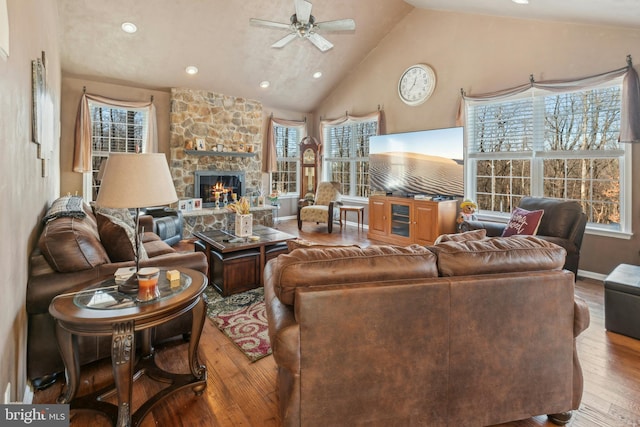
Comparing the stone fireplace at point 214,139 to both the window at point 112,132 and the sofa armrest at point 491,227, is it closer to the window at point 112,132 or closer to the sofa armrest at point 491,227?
the window at point 112,132

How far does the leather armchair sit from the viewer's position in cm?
339

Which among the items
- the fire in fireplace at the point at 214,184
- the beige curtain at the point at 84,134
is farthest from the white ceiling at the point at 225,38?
the fire in fireplace at the point at 214,184

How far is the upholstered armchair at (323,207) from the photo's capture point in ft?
21.2

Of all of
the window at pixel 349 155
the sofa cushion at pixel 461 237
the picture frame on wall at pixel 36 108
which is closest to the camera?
the sofa cushion at pixel 461 237

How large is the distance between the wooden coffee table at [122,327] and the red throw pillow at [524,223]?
3281 mm

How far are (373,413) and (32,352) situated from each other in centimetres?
187

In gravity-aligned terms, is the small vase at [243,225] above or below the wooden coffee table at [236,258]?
above

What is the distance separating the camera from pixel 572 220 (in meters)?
3.46

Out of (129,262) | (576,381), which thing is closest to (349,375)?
(576,381)

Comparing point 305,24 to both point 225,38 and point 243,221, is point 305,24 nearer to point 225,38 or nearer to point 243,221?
point 225,38

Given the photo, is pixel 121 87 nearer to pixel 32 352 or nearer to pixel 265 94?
pixel 265 94

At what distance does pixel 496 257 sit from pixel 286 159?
276 inches

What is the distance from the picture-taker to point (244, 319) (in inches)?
109

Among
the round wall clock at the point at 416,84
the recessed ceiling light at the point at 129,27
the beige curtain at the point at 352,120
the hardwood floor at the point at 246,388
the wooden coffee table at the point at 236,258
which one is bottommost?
the hardwood floor at the point at 246,388
